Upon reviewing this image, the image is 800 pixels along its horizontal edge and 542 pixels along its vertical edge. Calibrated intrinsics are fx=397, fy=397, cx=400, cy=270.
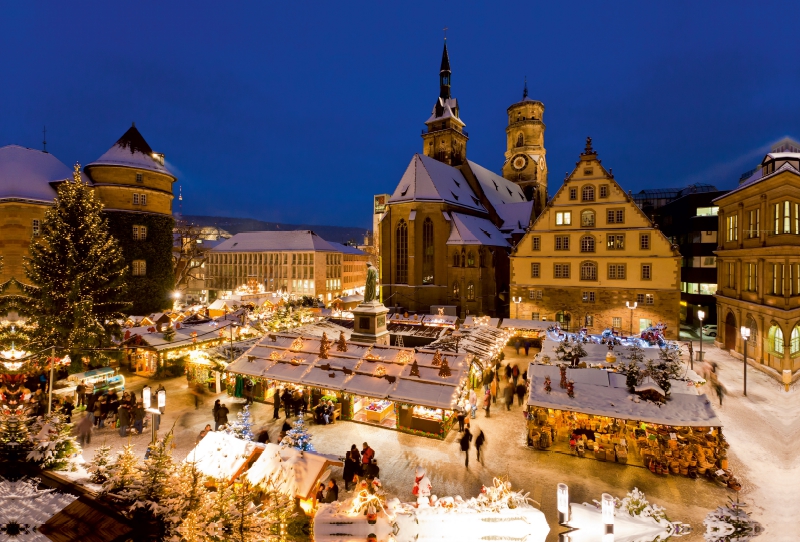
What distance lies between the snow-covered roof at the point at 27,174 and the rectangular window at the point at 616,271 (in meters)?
44.8

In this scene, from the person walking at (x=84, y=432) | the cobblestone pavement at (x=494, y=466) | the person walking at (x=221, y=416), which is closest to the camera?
the cobblestone pavement at (x=494, y=466)

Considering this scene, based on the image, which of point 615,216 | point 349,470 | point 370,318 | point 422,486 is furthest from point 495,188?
point 422,486

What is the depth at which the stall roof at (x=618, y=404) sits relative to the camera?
40.2 feet

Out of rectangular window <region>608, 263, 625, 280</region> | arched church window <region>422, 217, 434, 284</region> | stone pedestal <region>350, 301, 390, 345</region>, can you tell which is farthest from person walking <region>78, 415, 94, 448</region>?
rectangular window <region>608, 263, 625, 280</region>

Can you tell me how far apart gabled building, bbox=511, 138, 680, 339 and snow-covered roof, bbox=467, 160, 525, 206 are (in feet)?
53.9

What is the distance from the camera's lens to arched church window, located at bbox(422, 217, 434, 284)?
143 ft

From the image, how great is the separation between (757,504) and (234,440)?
14310mm

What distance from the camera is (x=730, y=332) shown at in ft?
93.6

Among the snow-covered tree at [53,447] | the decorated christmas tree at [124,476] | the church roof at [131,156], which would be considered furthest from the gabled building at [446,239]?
the decorated christmas tree at [124,476]

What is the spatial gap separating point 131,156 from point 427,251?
29.2 m

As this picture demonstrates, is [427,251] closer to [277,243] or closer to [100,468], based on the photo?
[277,243]

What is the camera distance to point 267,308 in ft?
121

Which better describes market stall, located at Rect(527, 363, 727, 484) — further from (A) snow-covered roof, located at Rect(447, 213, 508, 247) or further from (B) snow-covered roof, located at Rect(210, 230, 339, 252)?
(B) snow-covered roof, located at Rect(210, 230, 339, 252)

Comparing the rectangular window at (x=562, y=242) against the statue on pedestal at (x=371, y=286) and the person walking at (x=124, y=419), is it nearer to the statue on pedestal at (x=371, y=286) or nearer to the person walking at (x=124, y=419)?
the statue on pedestal at (x=371, y=286)
